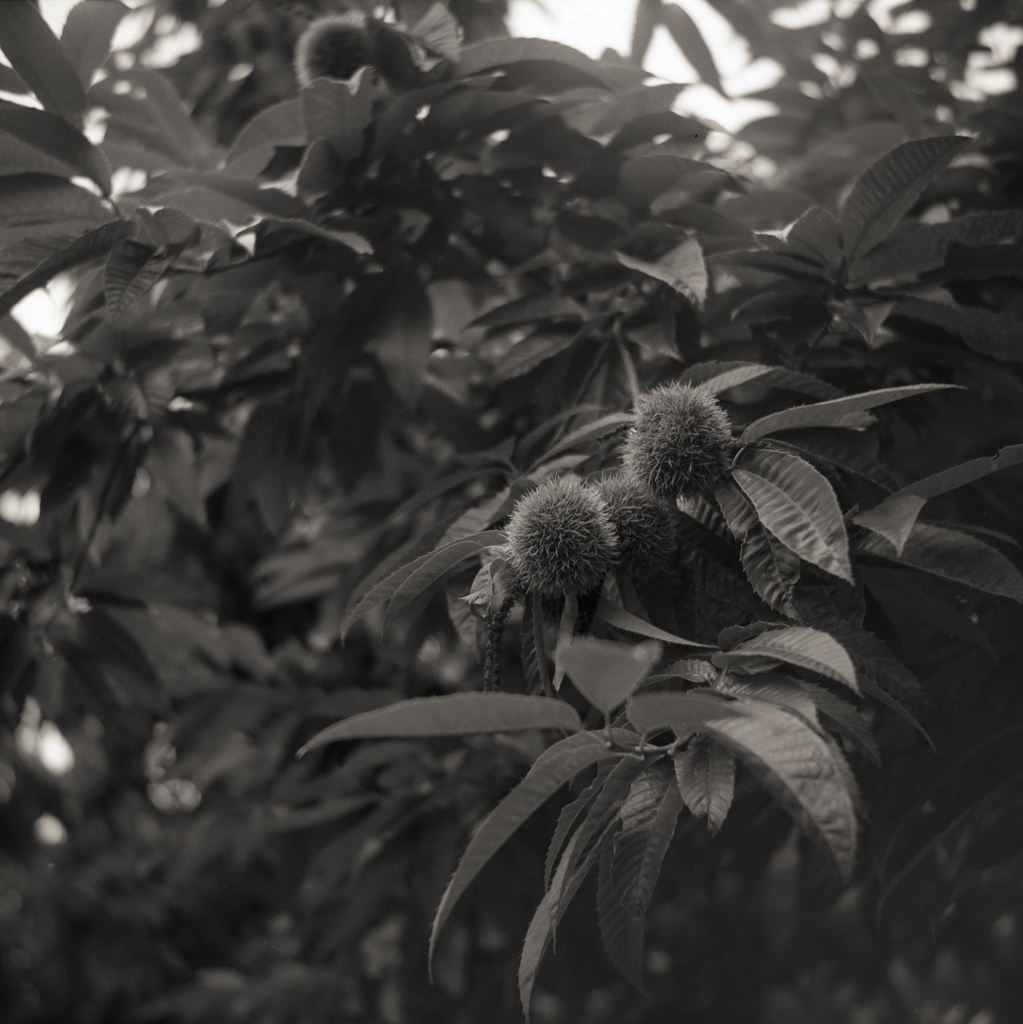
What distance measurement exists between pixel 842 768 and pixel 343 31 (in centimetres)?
125

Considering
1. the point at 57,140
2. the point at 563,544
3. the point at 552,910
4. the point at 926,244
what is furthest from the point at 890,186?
Answer: the point at 57,140

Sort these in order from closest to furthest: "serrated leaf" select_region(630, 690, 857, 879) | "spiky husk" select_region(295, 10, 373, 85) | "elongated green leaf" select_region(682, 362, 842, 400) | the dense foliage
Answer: "serrated leaf" select_region(630, 690, 857, 879) < the dense foliage < "elongated green leaf" select_region(682, 362, 842, 400) < "spiky husk" select_region(295, 10, 373, 85)

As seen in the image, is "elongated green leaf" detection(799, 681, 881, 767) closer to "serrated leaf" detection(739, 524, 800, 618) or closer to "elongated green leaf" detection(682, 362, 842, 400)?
"serrated leaf" detection(739, 524, 800, 618)

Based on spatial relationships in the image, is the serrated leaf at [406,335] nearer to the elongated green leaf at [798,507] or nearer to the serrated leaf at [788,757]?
the elongated green leaf at [798,507]

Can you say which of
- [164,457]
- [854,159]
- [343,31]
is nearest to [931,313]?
[854,159]

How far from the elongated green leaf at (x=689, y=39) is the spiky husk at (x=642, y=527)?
102 cm

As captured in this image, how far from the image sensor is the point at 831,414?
0.86 meters

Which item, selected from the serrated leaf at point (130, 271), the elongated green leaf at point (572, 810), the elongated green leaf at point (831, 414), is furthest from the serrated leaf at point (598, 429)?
the serrated leaf at point (130, 271)

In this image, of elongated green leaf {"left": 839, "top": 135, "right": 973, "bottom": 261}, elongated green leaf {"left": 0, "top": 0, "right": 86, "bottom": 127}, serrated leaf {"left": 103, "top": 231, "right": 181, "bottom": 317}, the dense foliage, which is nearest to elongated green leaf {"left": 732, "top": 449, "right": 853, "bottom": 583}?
the dense foliage

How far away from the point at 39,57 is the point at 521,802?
1.04m

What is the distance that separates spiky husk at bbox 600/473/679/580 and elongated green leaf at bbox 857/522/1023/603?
16 cm

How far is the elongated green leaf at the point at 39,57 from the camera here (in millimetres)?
1176

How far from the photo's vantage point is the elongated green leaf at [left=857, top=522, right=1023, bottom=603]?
82 centimetres

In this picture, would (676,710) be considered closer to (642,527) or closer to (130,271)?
(642,527)
